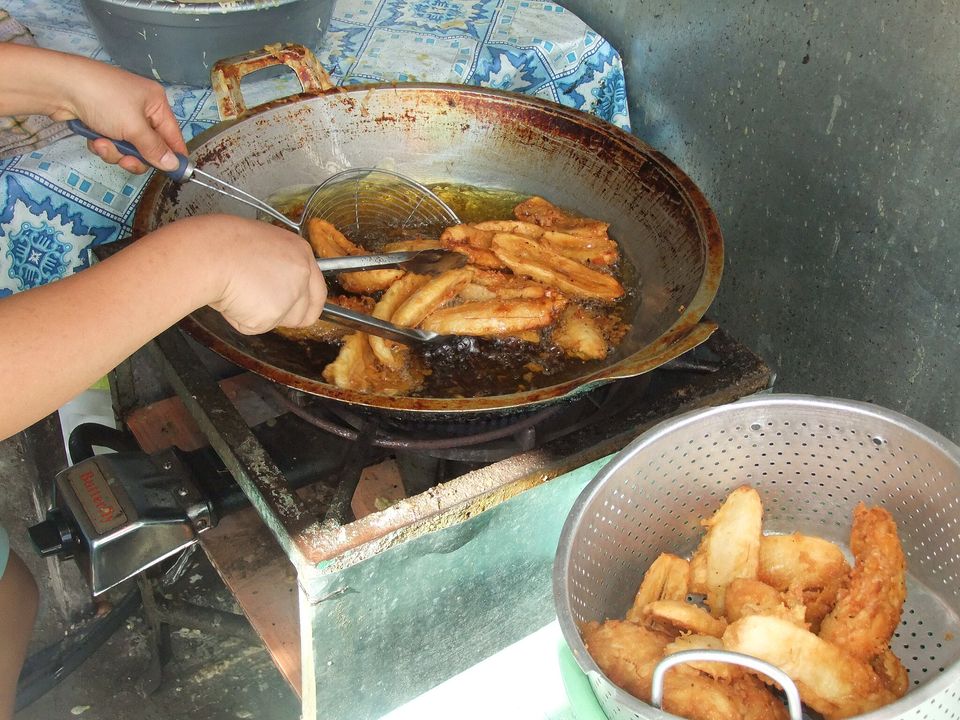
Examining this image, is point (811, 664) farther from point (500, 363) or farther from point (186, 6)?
point (186, 6)

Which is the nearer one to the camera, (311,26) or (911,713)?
(911,713)

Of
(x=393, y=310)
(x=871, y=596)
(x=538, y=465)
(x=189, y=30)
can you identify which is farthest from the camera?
(x=189, y=30)

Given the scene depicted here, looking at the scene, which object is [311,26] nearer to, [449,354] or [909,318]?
[449,354]

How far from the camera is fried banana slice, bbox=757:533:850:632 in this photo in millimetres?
1290

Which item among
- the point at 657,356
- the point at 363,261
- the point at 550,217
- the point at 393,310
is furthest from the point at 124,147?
the point at 657,356

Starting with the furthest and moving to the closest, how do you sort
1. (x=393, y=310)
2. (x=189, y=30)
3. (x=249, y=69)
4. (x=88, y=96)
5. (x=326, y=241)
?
(x=189, y=30)
(x=249, y=69)
(x=326, y=241)
(x=393, y=310)
(x=88, y=96)

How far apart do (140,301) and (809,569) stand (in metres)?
1.13

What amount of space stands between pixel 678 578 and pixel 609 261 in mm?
885

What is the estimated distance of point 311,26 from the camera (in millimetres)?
2320

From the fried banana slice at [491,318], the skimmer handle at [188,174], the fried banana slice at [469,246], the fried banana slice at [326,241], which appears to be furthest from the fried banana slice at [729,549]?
the skimmer handle at [188,174]

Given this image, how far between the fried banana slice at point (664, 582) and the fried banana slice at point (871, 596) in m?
0.21

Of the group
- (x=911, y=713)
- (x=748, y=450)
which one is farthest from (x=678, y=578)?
(x=911, y=713)

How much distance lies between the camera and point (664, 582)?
4.30 feet

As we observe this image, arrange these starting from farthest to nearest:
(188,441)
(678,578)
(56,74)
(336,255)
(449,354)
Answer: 1. (188,441)
2. (336,255)
3. (449,354)
4. (56,74)
5. (678,578)
